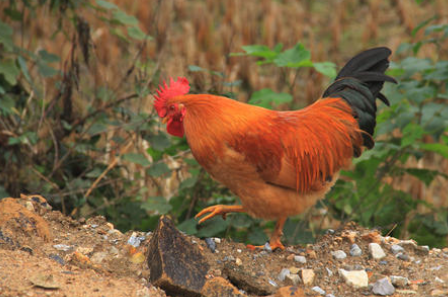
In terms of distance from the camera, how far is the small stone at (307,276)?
257cm

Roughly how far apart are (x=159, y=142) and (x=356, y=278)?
1.74 m

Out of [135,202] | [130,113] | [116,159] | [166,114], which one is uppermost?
[166,114]

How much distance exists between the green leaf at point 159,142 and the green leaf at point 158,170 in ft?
0.39

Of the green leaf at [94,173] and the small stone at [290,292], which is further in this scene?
the green leaf at [94,173]

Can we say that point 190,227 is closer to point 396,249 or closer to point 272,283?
point 272,283

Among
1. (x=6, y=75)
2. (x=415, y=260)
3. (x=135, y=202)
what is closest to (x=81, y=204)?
(x=135, y=202)

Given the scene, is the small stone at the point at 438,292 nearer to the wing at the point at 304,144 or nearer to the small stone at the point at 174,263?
the wing at the point at 304,144

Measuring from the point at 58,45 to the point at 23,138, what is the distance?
13.2 feet

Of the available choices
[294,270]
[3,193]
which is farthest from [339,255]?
[3,193]

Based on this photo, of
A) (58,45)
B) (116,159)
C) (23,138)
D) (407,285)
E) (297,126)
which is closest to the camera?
(407,285)

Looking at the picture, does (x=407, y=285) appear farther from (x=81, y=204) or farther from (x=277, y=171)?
(x=81, y=204)

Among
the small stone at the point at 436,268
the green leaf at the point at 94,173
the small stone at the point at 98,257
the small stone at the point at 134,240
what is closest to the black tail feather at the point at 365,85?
the small stone at the point at 436,268

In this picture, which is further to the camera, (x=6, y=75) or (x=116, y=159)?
(x=116, y=159)

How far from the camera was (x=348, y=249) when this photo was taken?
2902 millimetres
